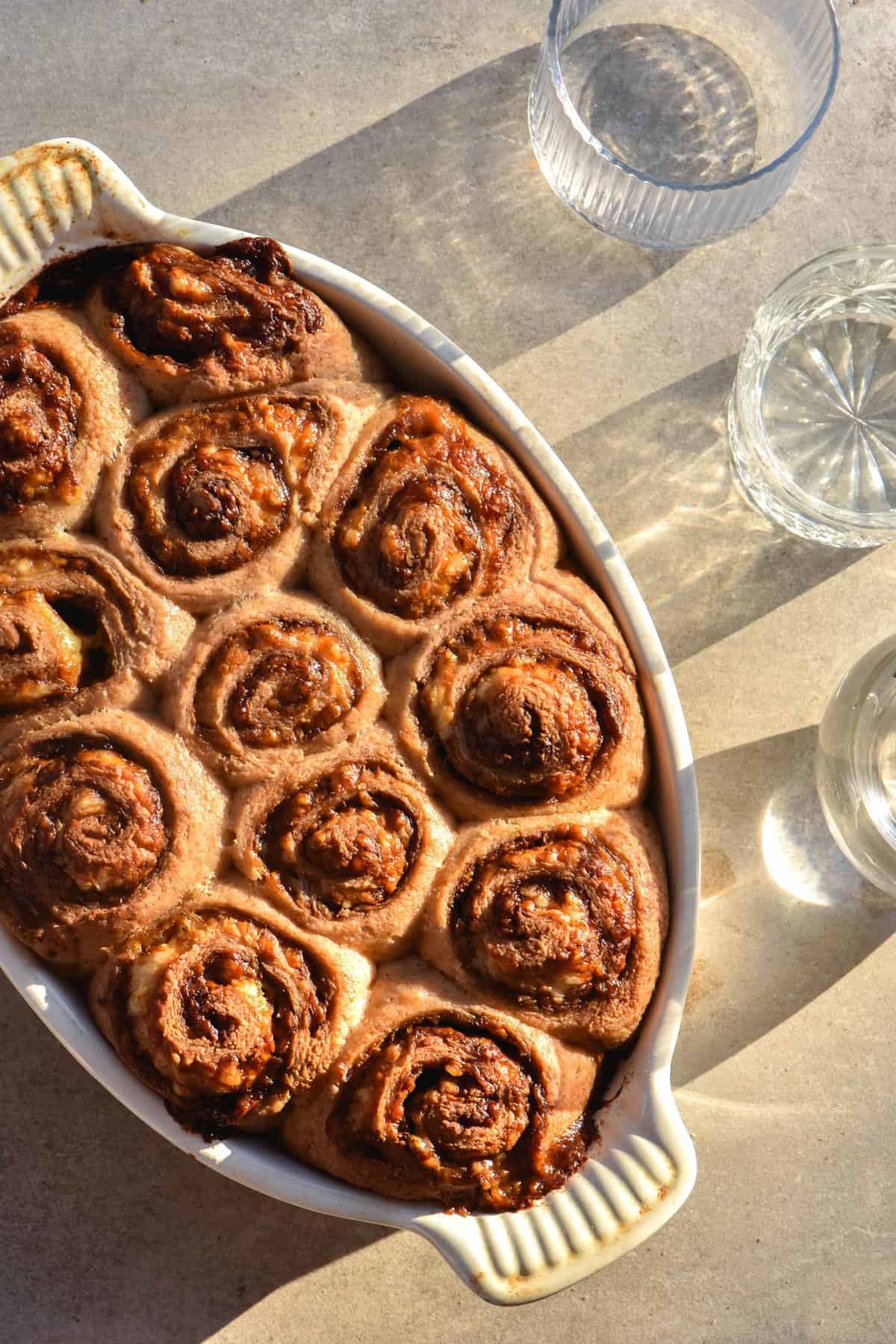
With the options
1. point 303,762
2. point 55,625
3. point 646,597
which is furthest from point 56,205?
point 646,597

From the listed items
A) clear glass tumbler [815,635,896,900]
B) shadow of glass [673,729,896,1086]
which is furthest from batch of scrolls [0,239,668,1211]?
clear glass tumbler [815,635,896,900]

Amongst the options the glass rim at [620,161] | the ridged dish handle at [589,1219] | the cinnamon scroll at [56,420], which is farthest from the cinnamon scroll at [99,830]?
the glass rim at [620,161]

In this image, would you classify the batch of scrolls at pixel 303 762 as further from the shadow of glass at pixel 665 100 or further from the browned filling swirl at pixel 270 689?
the shadow of glass at pixel 665 100

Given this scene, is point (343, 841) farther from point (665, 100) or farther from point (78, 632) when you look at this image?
point (665, 100)

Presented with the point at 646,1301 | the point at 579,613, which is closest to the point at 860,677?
the point at 579,613

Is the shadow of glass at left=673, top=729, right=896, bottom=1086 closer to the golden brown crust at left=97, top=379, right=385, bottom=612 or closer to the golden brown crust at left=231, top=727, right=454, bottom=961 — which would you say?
the golden brown crust at left=231, top=727, right=454, bottom=961

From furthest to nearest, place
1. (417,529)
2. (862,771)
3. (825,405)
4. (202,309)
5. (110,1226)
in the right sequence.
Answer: (825,405)
(862,771)
(110,1226)
(202,309)
(417,529)

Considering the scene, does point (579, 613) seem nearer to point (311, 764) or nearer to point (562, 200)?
point (311, 764)
